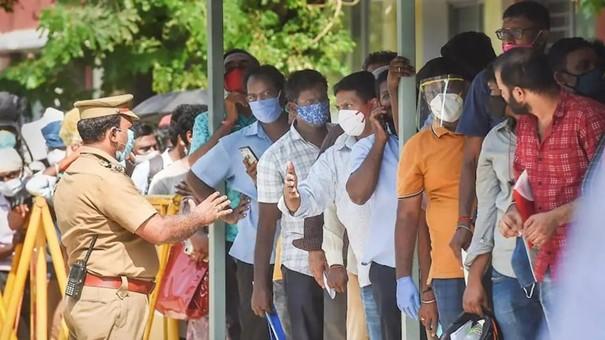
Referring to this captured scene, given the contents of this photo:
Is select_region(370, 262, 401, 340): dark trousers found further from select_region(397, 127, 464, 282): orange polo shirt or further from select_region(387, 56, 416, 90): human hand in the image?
select_region(387, 56, 416, 90): human hand

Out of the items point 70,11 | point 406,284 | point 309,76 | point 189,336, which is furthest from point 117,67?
point 406,284

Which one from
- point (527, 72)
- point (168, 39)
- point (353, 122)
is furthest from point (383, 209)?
point (168, 39)

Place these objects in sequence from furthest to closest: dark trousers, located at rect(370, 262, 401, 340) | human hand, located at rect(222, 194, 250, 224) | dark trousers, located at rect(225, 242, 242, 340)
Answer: dark trousers, located at rect(225, 242, 242, 340) < human hand, located at rect(222, 194, 250, 224) < dark trousers, located at rect(370, 262, 401, 340)

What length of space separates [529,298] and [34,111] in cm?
1270

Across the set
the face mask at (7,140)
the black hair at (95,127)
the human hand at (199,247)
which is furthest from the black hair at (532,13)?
the face mask at (7,140)

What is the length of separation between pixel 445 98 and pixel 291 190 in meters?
1.01

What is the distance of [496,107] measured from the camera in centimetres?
587

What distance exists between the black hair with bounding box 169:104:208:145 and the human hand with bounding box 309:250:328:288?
8.64 ft

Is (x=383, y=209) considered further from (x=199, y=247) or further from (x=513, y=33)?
(x=199, y=247)

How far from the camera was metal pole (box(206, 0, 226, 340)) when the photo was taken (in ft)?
25.8

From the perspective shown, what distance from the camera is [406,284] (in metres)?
6.38

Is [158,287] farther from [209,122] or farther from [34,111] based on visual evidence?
[34,111]

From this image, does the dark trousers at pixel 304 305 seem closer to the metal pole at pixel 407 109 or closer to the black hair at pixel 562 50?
the metal pole at pixel 407 109

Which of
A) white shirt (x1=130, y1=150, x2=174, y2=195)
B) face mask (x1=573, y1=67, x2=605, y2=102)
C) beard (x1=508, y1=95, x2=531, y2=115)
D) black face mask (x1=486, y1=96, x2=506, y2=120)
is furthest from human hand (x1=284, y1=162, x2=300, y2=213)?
white shirt (x1=130, y1=150, x2=174, y2=195)
